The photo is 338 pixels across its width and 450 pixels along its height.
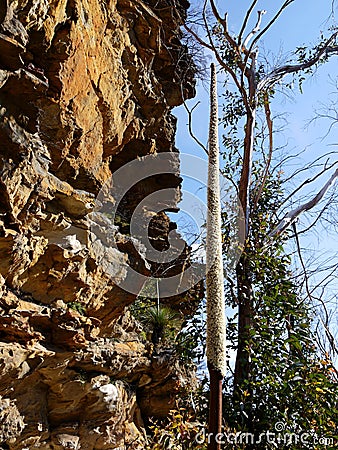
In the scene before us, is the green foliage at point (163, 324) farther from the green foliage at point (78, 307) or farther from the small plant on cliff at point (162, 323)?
the green foliage at point (78, 307)

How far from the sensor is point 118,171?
506 cm

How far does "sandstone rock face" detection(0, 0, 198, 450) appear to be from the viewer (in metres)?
2.99

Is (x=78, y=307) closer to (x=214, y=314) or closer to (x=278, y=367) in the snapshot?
(x=278, y=367)

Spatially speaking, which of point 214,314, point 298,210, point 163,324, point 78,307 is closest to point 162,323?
point 163,324

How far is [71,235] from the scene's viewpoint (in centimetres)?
363

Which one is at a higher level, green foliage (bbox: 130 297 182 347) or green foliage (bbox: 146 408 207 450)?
green foliage (bbox: 130 297 182 347)

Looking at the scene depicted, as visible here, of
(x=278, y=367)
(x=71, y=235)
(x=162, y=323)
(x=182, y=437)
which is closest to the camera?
(x=182, y=437)

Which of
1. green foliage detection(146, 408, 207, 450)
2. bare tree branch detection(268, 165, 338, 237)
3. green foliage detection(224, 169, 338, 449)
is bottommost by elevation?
green foliage detection(146, 408, 207, 450)

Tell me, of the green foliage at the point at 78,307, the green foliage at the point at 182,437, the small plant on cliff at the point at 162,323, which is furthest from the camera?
the small plant on cliff at the point at 162,323

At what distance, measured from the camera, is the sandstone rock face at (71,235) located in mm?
2994

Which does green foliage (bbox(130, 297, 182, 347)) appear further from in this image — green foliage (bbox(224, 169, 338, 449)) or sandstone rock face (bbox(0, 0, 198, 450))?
green foliage (bbox(224, 169, 338, 449))

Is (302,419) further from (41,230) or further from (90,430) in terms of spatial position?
(41,230)

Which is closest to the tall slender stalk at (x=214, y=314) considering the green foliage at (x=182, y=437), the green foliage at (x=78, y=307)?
the green foliage at (x=182, y=437)

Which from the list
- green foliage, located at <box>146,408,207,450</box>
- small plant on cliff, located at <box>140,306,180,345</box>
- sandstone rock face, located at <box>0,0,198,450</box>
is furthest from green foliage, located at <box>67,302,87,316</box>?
green foliage, located at <box>146,408,207,450</box>
